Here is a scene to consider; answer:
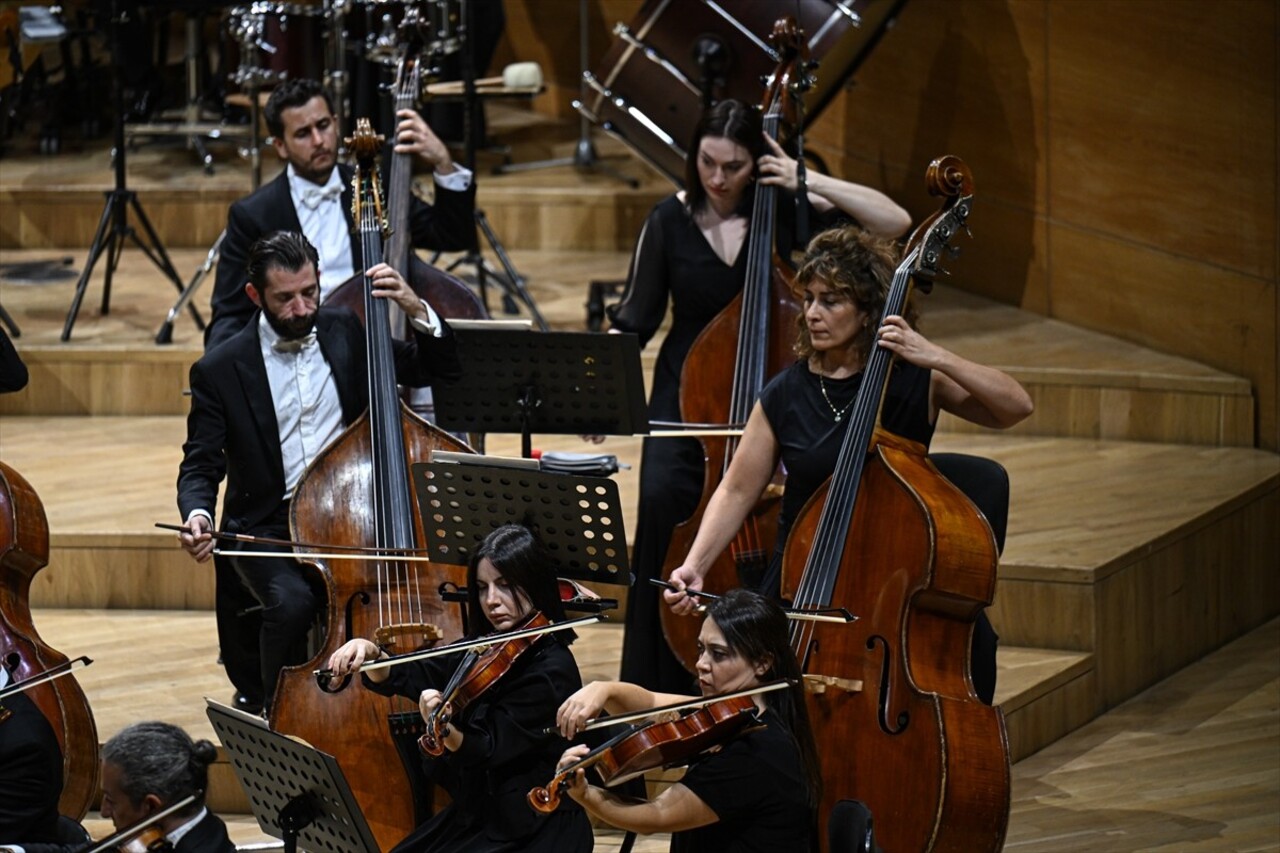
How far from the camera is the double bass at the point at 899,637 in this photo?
300 cm

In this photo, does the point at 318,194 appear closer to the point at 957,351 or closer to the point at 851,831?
the point at 957,351

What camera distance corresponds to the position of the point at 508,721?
10.2ft

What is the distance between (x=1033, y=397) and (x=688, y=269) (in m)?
1.56

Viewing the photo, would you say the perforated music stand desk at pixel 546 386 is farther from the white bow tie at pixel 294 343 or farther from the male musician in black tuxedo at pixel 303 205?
the male musician in black tuxedo at pixel 303 205

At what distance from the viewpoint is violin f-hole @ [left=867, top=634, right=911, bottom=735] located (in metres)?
3.01

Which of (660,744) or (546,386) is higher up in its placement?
(546,386)

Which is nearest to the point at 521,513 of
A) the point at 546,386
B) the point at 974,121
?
the point at 546,386

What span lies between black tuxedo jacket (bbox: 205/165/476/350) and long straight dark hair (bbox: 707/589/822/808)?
178cm

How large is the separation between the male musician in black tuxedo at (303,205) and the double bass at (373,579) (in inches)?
24.2

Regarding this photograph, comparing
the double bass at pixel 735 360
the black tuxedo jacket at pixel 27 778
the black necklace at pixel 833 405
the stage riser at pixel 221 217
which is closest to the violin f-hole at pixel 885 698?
the black necklace at pixel 833 405

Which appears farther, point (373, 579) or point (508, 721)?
point (373, 579)

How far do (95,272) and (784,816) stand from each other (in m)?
4.35

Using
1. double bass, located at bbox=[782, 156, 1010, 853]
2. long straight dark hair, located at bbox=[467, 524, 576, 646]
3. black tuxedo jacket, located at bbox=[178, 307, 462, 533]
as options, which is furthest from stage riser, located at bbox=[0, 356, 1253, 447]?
long straight dark hair, located at bbox=[467, 524, 576, 646]

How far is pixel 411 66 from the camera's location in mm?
4434
